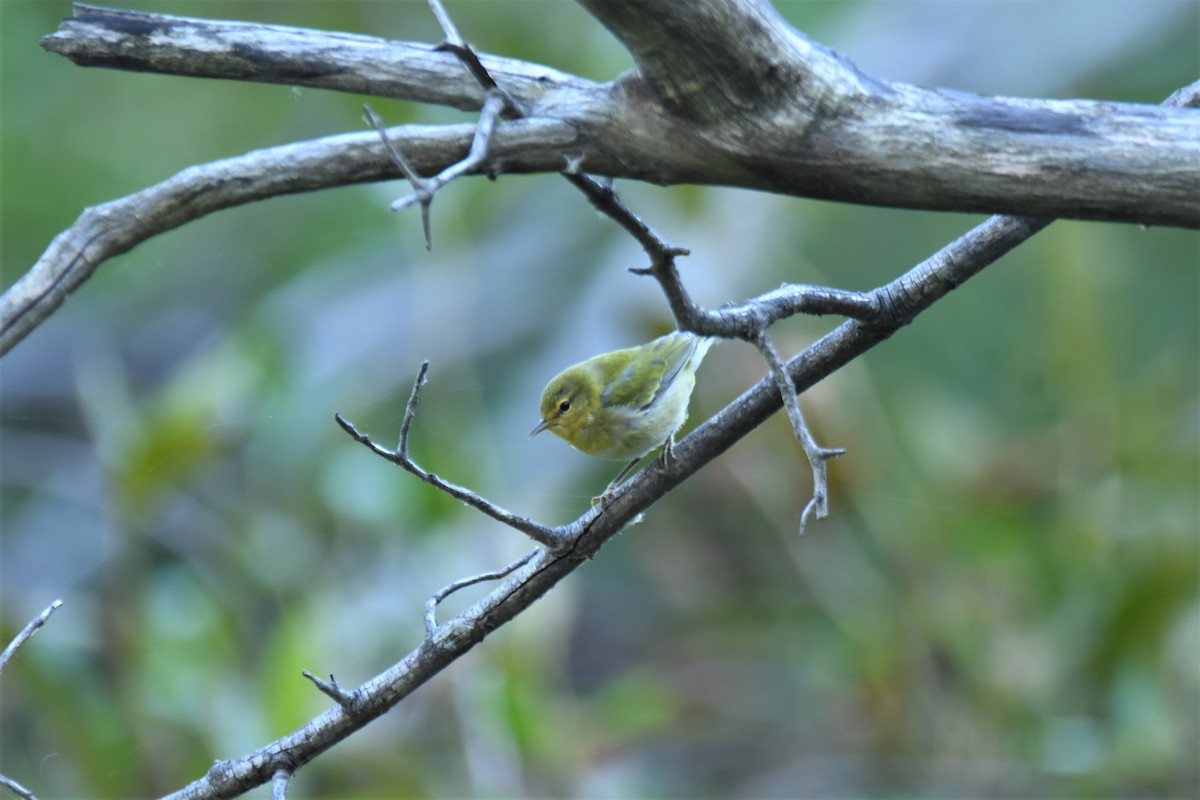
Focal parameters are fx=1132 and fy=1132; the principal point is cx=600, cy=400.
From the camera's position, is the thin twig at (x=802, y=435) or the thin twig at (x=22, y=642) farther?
the thin twig at (x=22, y=642)

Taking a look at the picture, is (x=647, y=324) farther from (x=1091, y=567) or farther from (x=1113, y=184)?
(x=1113, y=184)

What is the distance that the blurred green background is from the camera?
370cm

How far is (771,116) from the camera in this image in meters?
1.32

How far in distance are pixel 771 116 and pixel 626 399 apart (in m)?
1.26

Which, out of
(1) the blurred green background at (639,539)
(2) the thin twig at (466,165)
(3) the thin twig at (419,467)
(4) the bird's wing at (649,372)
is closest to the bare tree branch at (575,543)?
(3) the thin twig at (419,467)

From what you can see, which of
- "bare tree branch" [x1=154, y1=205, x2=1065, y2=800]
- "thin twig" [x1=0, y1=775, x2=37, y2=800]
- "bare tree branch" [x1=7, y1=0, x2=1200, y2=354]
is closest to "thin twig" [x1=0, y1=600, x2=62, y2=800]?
"thin twig" [x1=0, y1=775, x2=37, y2=800]

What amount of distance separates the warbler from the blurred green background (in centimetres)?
83

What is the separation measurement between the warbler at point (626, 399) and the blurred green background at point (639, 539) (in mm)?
828

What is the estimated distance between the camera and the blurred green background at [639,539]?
12.1ft

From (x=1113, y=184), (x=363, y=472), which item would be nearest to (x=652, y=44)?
(x=1113, y=184)

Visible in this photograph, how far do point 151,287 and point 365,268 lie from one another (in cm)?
261

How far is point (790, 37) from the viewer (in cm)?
133

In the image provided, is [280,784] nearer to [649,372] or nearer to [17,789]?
[17,789]

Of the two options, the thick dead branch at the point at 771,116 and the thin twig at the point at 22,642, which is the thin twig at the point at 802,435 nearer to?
the thick dead branch at the point at 771,116
